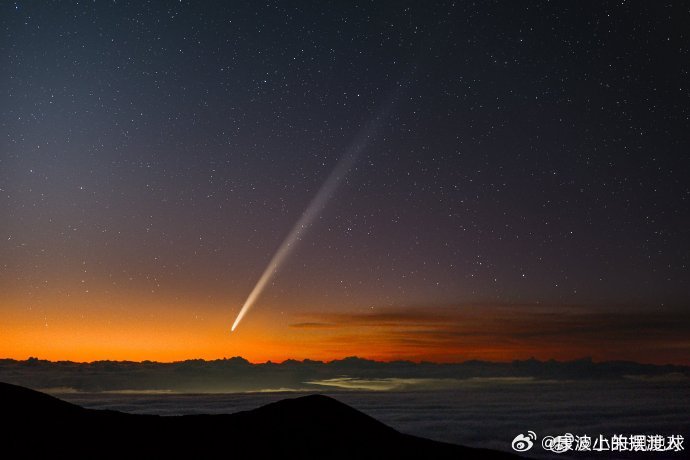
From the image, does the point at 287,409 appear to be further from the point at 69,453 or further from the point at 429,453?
the point at 69,453

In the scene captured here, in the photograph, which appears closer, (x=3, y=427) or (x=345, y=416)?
(x=3, y=427)

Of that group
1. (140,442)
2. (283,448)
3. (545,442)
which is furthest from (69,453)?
(545,442)

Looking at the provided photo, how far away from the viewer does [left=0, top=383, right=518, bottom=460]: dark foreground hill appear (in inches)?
2149

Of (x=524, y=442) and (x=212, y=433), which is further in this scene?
(x=212, y=433)

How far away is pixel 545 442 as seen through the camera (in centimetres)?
4756

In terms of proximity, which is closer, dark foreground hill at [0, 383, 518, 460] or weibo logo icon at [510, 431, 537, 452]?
weibo logo icon at [510, 431, 537, 452]

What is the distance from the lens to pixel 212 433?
6750 cm

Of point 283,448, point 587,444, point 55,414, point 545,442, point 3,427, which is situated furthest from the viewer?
point 283,448

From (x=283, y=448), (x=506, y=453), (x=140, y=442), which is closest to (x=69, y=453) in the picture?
(x=140, y=442)

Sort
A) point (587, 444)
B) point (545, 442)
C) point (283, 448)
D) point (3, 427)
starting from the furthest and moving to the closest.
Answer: point (283, 448)
point (3, 427)
point (545, 442)
point (587, 444)

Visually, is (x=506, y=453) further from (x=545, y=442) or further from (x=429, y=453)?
(x=545, y=442)

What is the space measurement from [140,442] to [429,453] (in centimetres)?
3651

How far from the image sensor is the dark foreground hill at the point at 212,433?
179 ft

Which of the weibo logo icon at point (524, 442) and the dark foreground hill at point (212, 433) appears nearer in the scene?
the weibo logo icon at point (524, 442)
